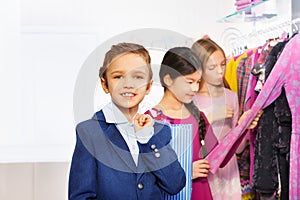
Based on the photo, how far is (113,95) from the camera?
6.20 ft

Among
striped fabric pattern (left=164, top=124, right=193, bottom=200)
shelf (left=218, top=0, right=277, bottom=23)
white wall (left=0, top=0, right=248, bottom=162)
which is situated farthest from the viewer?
white wall (left=0, top=0, right=248, bottom=162)

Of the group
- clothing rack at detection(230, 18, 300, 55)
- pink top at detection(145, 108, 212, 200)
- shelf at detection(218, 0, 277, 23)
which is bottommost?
pink top at detection(145, 108, 212, 200)

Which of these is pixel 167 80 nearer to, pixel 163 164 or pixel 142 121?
pixel 142 121

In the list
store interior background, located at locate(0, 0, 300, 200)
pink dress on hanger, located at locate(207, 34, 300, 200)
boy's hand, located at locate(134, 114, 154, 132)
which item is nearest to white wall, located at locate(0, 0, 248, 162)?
store interior background, located at locate(0, 0, 300, 200)

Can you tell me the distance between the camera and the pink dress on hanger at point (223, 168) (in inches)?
82.8

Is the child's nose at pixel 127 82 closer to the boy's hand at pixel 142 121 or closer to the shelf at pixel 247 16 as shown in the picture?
the boy's hand at pixel 142 121

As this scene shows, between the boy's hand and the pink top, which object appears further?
the pink top

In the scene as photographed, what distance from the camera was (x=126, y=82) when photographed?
6.20 ft

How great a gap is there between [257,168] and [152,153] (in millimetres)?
368

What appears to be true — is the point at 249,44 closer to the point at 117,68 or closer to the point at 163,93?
the point at 163,93

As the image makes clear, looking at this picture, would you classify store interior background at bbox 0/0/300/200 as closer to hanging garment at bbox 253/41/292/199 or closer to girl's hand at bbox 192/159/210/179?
hanging garment at bbox 253/41/292/199

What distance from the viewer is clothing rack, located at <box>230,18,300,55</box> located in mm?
2064

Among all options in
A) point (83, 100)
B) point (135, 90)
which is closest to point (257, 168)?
point (135, 90)

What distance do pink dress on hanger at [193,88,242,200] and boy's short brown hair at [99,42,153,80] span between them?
0.28 meters
